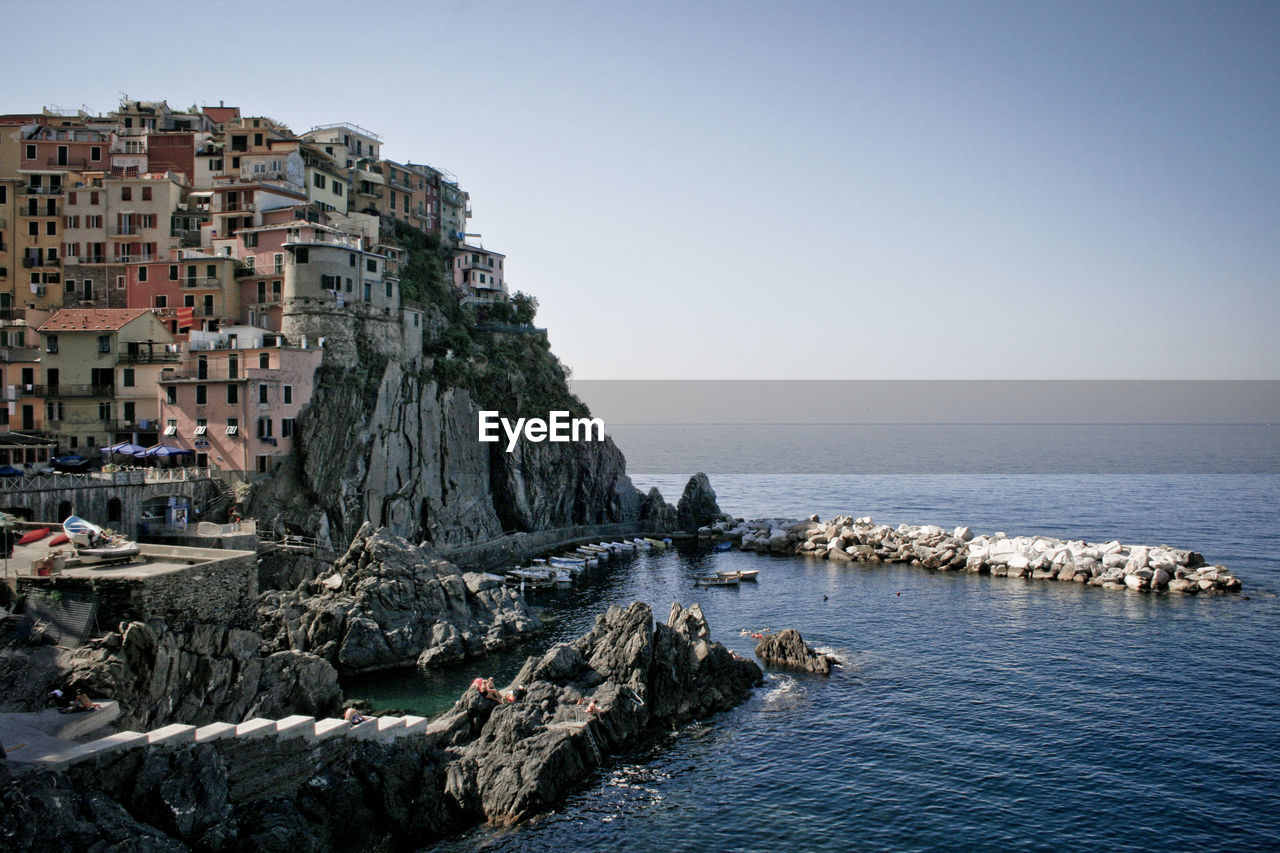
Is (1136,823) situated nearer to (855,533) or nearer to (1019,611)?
(1019,611)

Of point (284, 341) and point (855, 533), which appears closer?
point (284, 341)

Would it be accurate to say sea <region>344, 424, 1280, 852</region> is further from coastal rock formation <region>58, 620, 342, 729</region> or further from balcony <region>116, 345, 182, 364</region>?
balcony <region>116, 345, 182, 364</region>

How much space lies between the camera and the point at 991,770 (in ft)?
121

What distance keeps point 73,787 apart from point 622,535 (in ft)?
245

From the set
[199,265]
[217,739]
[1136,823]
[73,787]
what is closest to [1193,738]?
[1136,823]

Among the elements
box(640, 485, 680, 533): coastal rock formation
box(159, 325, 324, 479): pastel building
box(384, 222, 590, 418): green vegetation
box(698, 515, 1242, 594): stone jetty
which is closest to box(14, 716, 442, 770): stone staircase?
box(159, 325, 324, 479): pastel building

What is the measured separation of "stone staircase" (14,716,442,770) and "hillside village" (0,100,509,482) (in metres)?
30.8

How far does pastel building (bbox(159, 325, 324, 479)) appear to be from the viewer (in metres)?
59.7

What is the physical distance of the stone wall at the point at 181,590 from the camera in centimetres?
3531

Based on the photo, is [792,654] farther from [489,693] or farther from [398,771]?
[398,771]

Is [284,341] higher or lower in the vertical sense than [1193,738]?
higher

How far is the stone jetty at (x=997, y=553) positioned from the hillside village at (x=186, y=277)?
4338cm


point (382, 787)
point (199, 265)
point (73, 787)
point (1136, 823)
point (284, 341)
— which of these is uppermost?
point (199, 265)

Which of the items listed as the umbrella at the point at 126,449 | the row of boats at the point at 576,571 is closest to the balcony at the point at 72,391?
the umbrella at the point at 126,449
